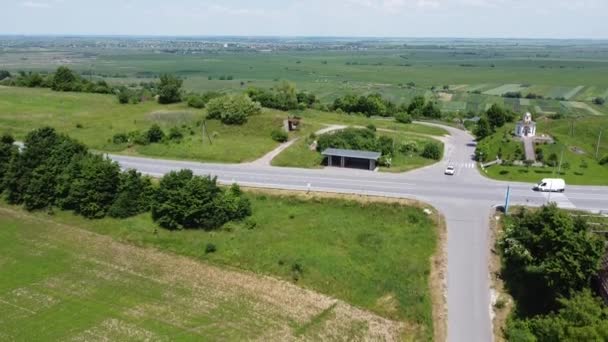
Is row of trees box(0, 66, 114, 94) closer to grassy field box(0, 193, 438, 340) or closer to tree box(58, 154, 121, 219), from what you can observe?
grassy field box(0, 193, 438, 340)

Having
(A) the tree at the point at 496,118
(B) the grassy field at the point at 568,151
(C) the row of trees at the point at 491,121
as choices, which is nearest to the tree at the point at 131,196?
(B) the grassy field at the point at 568,151

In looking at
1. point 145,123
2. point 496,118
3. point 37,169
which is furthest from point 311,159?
point 496,118

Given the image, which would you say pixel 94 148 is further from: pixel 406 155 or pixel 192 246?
pixel 406 155

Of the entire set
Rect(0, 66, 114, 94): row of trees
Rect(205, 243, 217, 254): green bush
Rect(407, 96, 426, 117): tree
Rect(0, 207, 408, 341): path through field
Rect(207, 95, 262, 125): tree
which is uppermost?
Rect(0, 66, 114, 94): row of trees

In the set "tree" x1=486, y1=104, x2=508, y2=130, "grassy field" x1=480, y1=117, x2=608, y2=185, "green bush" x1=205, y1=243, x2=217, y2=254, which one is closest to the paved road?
"grassy field" x1=480, y1=117, x2=608, y2=185

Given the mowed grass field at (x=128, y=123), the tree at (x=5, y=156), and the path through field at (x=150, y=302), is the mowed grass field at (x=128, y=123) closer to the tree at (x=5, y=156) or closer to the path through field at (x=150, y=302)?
the tree at (x=5, y=156)

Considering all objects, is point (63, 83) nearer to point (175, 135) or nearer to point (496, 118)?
point (175, 135)
